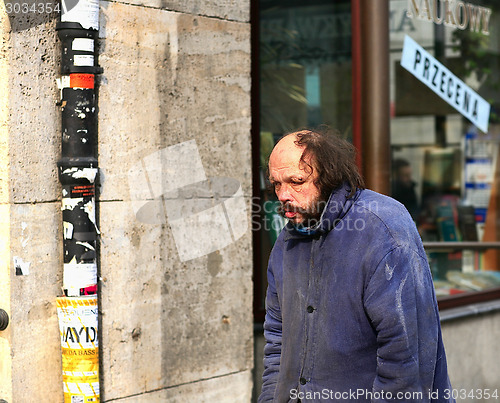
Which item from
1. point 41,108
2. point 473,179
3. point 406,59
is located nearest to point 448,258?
point 473,179

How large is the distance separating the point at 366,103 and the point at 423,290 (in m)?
2.76

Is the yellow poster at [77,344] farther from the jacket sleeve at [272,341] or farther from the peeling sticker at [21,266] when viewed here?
the jacket sleeve at [272,341]

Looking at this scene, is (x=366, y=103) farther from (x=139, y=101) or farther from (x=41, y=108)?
(x=41, y=108)

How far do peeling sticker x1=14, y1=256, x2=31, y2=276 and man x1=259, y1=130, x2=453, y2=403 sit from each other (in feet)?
4.67

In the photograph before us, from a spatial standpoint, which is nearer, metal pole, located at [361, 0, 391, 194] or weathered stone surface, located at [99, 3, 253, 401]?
weathered stone surface, located at [99, 3, 253, 401]

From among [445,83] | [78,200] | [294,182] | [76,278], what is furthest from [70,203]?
[445,83]

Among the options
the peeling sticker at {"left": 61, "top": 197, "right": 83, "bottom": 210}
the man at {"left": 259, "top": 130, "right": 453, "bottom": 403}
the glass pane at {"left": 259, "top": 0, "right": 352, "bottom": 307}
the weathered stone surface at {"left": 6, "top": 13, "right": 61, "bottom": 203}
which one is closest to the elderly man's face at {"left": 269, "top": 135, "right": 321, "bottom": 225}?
the man at {"left": 259, "top": 130, "right": 453, "bottom": 403}

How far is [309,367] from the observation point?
7.95 feet

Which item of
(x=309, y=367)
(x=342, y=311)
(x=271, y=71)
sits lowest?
(x=309, y=367)

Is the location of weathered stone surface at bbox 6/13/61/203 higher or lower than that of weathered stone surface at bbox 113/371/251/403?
higher

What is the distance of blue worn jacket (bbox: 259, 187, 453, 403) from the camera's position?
225cm

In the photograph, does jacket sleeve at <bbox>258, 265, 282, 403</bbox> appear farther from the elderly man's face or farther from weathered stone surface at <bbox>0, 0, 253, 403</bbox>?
weathered stone surface at <bbox>0, 0, 253, 403</bbox>

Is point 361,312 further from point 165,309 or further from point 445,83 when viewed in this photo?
point 445,83

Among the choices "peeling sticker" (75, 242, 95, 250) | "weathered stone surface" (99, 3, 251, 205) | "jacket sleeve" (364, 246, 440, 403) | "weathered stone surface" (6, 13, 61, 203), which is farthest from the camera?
"weathered stone surface" (99, 3, 251, 205)
